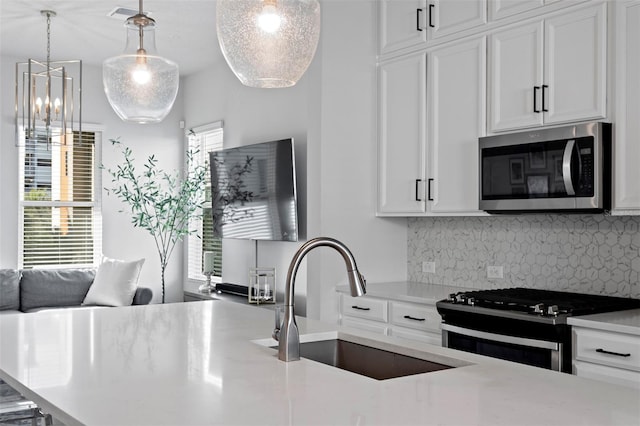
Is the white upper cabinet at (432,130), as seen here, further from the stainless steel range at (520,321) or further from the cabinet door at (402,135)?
the stainless steel range at (520,321)

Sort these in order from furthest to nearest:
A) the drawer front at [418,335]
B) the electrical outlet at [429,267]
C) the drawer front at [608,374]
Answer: the electrical outlet at [429,267]
the drawer front at [418,335]
the drawer front at [608,374]

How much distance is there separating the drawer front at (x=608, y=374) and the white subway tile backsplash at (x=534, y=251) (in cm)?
68

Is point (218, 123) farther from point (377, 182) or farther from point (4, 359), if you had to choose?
point (4, 359)

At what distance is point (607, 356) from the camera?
9.11 feet

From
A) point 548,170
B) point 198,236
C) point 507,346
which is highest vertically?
point 548,170

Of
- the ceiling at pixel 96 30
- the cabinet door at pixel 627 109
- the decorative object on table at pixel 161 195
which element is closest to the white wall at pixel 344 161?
the ceiling at pixel 96 30

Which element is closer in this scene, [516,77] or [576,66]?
[576,66]

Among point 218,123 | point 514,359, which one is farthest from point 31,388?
point 218,123

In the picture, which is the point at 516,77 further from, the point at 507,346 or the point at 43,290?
the point at 43,290

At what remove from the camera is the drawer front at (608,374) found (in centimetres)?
267

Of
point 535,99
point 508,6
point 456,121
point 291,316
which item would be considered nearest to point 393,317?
point 456,121

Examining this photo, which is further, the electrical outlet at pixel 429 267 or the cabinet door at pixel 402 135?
the electrical outlet at pixel 429 267

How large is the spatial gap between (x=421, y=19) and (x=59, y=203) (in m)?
4.32

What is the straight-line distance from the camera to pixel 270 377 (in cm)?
177
